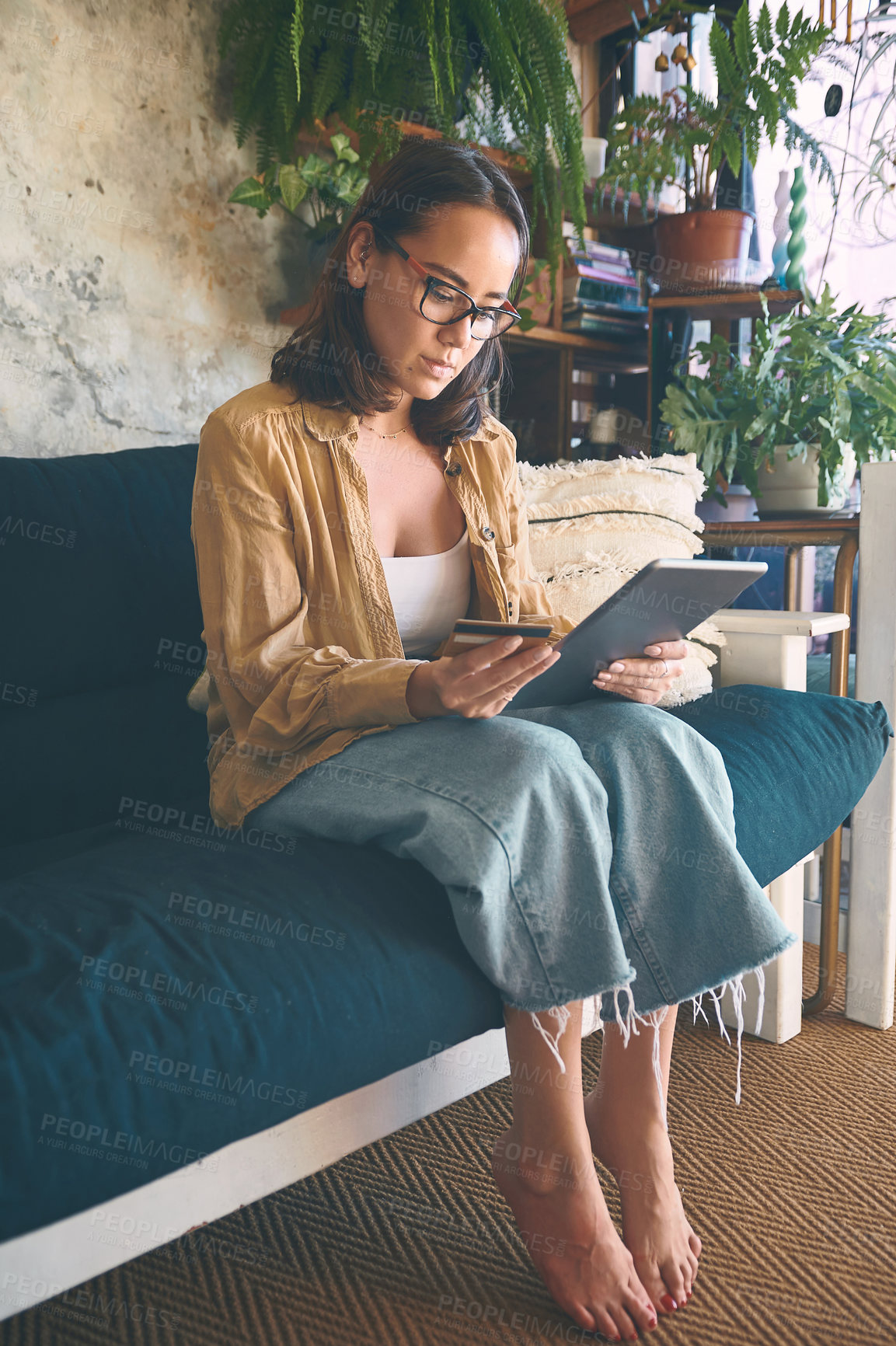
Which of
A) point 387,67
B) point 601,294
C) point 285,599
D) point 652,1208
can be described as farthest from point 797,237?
point 652,1208

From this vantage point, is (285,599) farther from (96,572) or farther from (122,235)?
(122,235)

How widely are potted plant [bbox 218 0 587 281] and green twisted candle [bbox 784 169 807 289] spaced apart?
611 mm

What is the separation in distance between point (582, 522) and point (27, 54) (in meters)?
1.07

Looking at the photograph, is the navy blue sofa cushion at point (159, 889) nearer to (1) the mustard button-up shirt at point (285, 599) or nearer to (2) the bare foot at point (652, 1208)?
(1) the mustard button-up shirt at point (285, 599)

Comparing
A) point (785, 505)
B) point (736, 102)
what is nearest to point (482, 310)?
point (785, 505)

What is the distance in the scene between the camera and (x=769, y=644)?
4.73 ft

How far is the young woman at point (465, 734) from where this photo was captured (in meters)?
0.79

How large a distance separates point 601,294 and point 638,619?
1456 millimetres

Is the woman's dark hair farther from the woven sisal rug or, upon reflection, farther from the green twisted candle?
the green twisted candle

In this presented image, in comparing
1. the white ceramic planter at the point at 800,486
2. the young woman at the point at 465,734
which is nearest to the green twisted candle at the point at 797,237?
the white ceramic planter at the point at 800,486

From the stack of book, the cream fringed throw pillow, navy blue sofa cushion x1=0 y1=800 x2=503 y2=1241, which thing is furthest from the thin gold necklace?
the stack of book

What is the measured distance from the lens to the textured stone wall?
4.69 feet

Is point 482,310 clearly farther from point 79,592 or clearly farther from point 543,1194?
point 543,1194

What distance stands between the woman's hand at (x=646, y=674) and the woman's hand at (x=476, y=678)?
0.20 m
